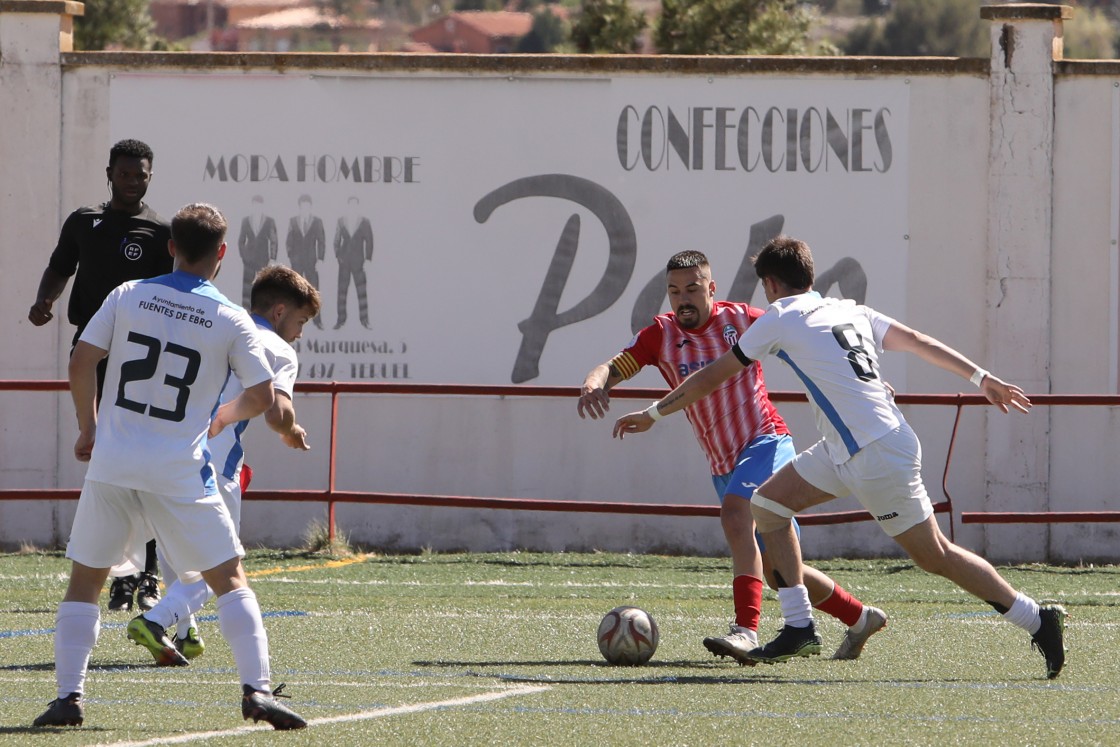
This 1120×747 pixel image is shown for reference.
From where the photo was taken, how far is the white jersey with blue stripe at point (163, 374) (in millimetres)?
6027

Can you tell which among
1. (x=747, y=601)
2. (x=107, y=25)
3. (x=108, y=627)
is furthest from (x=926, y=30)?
(x=747, y=601)

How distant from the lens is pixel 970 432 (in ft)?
45.8

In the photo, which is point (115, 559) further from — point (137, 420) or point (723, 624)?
point (723, 624)

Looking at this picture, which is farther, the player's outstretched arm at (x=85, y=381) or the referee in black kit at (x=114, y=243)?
the referee in black kit at (x=114, y=243)

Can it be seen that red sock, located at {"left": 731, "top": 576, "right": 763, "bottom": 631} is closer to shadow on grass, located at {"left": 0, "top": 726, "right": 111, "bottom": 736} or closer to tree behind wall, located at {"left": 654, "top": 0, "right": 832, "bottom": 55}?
shadow on grass, located at {"left": 0, "top": 726, "right": 111, "bottom": 736}

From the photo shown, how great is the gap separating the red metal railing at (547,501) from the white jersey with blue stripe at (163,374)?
248 inches

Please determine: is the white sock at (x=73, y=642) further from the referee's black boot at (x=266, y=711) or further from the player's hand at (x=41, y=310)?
the player's hand at (x=41, y=310)

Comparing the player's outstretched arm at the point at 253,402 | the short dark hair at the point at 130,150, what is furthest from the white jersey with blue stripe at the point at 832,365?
the short dark hair at the point at 130,150

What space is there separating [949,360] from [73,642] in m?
3.79

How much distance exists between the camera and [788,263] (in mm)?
7715

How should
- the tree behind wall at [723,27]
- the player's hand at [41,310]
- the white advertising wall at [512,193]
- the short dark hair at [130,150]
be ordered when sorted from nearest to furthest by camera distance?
1. the short dark hair at [130,150]
2. the player's hand at [41,310]
3. the white advertising wall at [512,193]
4. the tree behind wall at [723,27]

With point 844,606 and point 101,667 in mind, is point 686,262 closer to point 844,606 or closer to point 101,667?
point 844,606

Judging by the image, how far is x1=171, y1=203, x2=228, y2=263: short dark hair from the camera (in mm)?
6168

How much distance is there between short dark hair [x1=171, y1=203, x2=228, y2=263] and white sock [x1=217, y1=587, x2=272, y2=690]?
1.16 metres
